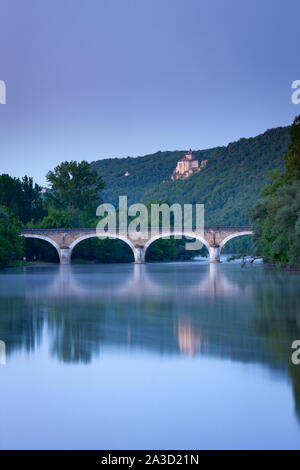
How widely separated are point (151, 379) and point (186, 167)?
127014mm

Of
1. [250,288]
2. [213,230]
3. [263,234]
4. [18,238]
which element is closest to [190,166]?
[213,230]

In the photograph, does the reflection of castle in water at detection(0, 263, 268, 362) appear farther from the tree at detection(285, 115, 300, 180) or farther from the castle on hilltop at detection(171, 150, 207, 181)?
the castle on hilltop at detection(171, 150, 207, 181)

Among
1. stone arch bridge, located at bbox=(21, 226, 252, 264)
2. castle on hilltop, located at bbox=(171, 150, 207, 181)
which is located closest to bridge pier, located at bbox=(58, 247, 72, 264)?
stone arch bridge, located at bbox=(21, 226, 252, 264)

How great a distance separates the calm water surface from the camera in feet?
28.3

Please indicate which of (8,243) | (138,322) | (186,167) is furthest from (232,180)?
(138,322)

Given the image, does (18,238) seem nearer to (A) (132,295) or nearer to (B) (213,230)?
(B) (213,230)

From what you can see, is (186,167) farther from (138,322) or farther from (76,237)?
(138,322)

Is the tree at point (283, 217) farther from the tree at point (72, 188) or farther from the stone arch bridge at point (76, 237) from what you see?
the tree at point (72, 188)

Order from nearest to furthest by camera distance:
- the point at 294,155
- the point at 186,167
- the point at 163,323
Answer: the point at 163,323
the point at 294,155
the point at 186,167

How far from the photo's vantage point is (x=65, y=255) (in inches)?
3044

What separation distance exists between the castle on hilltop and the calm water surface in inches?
4394

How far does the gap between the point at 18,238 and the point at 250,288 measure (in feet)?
119

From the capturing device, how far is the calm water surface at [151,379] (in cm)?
862

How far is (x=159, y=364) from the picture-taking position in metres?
12.9
